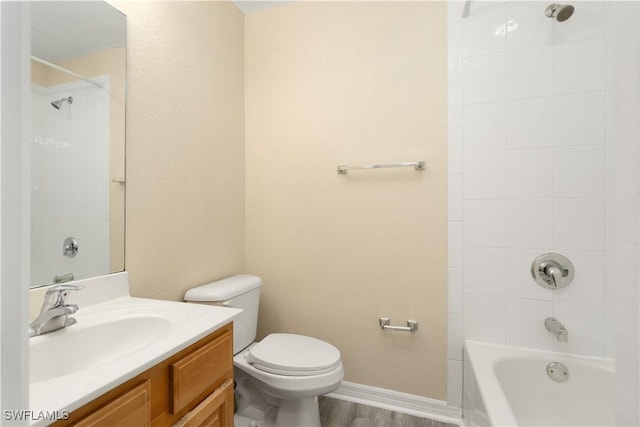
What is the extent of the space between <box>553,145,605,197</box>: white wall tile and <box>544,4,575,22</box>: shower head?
608 mm

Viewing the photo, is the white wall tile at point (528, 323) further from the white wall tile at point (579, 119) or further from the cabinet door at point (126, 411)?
the cabinet door at point (126, 411)

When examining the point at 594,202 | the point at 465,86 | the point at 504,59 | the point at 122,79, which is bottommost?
the point at 594,202

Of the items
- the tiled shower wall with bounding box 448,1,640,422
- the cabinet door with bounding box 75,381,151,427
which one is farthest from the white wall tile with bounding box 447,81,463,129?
the cabinet door with bounding box 75,381,151,427

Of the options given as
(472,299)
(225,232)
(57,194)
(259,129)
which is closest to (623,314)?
(57,194)

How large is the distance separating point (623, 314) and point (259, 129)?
198 centimetres

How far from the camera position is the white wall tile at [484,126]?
60.6 inches

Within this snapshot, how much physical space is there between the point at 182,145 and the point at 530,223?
1.77 meters

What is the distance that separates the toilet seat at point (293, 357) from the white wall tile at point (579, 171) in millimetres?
1371

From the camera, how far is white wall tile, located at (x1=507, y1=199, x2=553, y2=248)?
1.47 metres

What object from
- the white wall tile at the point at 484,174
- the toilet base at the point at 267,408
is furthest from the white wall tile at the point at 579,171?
the toilet base at the point at 267,408

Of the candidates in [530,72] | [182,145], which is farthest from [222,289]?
[530,72]

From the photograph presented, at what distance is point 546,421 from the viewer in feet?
4.50

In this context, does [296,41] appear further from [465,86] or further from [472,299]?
[472,299]

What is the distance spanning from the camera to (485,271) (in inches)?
61.8
